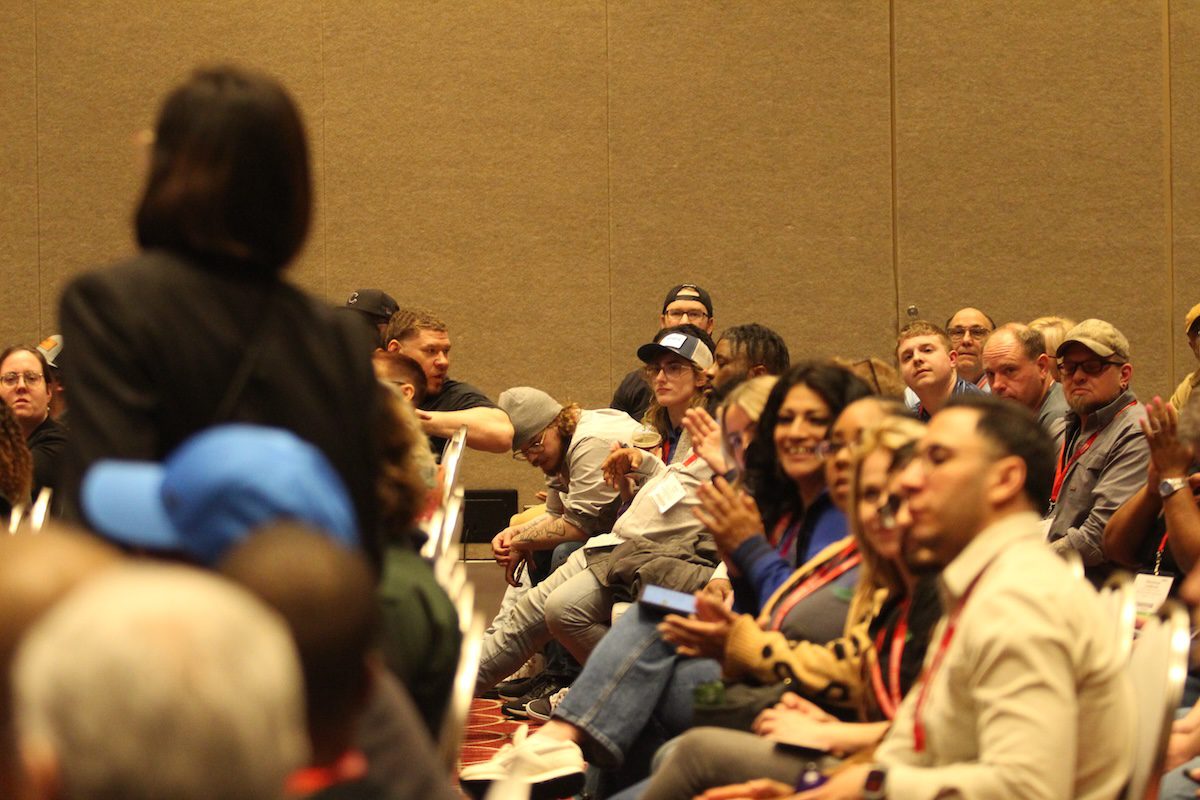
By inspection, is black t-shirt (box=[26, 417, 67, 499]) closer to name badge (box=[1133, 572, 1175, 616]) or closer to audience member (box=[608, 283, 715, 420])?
audience member (box=[608, 283, 715, 420])

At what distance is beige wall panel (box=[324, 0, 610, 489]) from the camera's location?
8531 mm

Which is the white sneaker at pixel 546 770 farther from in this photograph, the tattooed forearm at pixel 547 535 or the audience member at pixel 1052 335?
the audience member at pixel 1052 335

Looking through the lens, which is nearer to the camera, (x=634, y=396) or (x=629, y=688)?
(x=629, y=688)

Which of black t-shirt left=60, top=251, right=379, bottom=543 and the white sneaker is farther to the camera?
the white sneaker

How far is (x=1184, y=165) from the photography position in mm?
8641

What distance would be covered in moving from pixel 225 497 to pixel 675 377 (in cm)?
398

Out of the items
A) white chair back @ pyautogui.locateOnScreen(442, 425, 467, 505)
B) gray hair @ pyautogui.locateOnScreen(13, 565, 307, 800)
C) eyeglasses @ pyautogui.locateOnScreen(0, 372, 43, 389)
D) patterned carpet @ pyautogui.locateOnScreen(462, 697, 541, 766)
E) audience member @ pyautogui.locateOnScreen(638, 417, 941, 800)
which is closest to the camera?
gray hair @ pyautogui.locateOnScreen(13, 565, 307, 800)

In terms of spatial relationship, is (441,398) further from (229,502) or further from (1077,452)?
(229,502)

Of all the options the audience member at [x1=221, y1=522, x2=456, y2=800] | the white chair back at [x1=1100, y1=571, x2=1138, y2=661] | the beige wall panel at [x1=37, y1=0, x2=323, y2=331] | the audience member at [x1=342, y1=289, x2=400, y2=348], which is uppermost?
the beige wall panel at [x1=37, y1=0, x2=323, y2=331]

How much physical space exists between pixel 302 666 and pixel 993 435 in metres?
1.44

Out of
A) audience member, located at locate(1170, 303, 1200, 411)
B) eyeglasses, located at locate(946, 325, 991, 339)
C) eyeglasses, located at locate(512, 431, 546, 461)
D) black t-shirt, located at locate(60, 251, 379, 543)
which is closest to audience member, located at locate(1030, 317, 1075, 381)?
audience member, located at locate(1170, 303, 1200, 411)

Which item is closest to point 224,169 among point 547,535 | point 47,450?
point 47,450

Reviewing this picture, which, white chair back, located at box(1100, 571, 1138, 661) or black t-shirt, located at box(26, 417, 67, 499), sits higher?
white chair back, located at box(1100, 571, 1138, 661)

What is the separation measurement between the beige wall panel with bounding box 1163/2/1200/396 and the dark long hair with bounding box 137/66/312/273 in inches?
317
